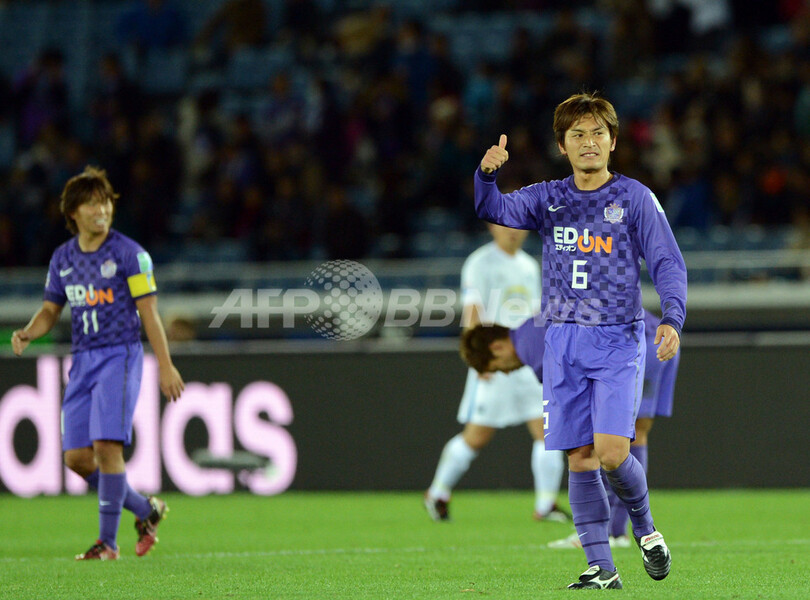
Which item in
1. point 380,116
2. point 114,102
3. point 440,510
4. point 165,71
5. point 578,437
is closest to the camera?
point 578,437

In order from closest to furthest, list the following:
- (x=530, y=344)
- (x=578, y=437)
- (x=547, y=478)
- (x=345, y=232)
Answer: (x=578, y=437) < (x=530, y=344) < (x=547, y=478) < (x=345, y=232)

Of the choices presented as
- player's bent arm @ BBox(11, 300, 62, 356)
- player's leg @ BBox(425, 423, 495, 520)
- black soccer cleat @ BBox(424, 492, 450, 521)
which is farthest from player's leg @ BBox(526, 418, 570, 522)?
player's bent arm @ BBox(11, 300, 62, 356)

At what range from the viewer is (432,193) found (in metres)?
15.5

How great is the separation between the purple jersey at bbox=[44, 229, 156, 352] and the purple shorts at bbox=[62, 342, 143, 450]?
0.08 m

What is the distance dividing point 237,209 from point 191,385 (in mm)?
4235

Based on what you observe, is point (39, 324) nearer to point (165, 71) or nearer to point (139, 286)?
point (139, 286)

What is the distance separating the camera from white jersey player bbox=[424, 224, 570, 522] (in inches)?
387

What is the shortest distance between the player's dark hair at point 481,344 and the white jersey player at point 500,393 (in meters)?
2.23

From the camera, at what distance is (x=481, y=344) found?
24.4 feet

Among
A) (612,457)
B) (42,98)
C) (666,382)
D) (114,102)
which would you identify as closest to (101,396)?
(612,457)

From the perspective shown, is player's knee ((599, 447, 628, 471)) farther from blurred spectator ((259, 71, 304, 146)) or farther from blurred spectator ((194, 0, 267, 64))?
blurred spectator ((194, 0, 267, 64))

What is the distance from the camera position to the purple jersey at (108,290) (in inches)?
296

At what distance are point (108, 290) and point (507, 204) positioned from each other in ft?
8.79

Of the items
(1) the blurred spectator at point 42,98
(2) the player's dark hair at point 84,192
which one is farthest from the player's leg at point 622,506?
(1) the blurred spectator at point 42,98
